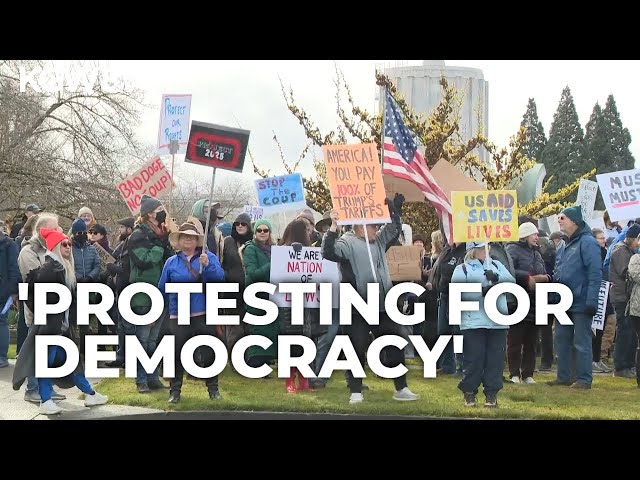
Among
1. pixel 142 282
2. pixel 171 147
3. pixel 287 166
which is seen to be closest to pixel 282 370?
pixel 142 282

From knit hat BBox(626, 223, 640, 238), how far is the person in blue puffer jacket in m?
5.70

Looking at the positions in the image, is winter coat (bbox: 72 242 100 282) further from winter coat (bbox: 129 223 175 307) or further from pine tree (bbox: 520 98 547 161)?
pine tree (bbox: 520 98 547 161)

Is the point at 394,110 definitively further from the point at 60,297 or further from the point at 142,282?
the point at 60,297

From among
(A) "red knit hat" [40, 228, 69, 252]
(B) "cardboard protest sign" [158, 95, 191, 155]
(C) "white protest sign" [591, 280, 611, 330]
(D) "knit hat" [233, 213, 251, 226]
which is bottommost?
(C) "white protest sign" [591, 280, 611, 330]

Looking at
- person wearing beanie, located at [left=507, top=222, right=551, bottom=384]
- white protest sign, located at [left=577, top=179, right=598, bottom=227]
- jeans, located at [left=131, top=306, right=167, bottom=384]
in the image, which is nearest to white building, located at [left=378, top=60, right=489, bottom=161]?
white protest sign, located at [left=577, top=179, right=598, bottom=227]

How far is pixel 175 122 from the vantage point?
54.3 feet

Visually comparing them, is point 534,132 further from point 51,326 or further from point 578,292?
point 51,326

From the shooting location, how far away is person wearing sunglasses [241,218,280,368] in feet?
39.2

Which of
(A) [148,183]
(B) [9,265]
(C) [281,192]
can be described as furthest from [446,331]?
(B) [9,265]

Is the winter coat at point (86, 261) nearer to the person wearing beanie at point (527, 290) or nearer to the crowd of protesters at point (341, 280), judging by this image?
the crowd of protesters at point (341, 280)

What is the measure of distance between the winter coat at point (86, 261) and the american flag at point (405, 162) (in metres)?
3.93

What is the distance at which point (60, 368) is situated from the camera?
400 inches

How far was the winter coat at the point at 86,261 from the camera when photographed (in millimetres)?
12758

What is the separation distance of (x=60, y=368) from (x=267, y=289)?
2494mm
